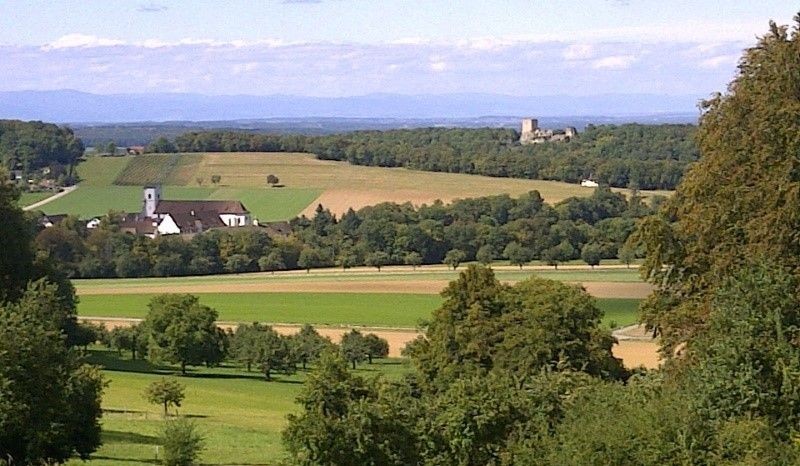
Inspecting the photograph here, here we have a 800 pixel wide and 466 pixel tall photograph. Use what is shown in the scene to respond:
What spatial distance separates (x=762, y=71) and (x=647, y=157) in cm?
12184

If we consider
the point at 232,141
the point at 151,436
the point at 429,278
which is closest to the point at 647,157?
the point at 232,141

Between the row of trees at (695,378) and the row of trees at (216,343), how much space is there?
25446 mm

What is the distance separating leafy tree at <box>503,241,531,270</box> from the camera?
89375mm

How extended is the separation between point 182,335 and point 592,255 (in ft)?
147

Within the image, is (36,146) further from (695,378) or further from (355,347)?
(695,378)

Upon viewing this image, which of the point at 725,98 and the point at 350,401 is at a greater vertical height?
the point at 725,98

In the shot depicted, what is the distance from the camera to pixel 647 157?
14150cm

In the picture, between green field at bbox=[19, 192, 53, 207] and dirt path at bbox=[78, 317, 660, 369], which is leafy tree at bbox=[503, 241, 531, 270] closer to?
dirt path at bbox=[78, 317, 660, 369]

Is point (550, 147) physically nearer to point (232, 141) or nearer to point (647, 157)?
point (647, 157)

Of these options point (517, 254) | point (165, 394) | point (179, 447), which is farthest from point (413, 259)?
point (179, 447)

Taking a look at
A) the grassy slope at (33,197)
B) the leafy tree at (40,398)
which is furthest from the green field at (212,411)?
the grassy slope at (33,197)

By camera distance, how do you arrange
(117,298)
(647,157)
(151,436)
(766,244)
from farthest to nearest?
(647,157), (117,298), (151,436), (766,244)

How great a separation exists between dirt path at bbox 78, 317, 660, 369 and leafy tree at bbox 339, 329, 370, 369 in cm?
196

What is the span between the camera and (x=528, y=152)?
5999 inches
